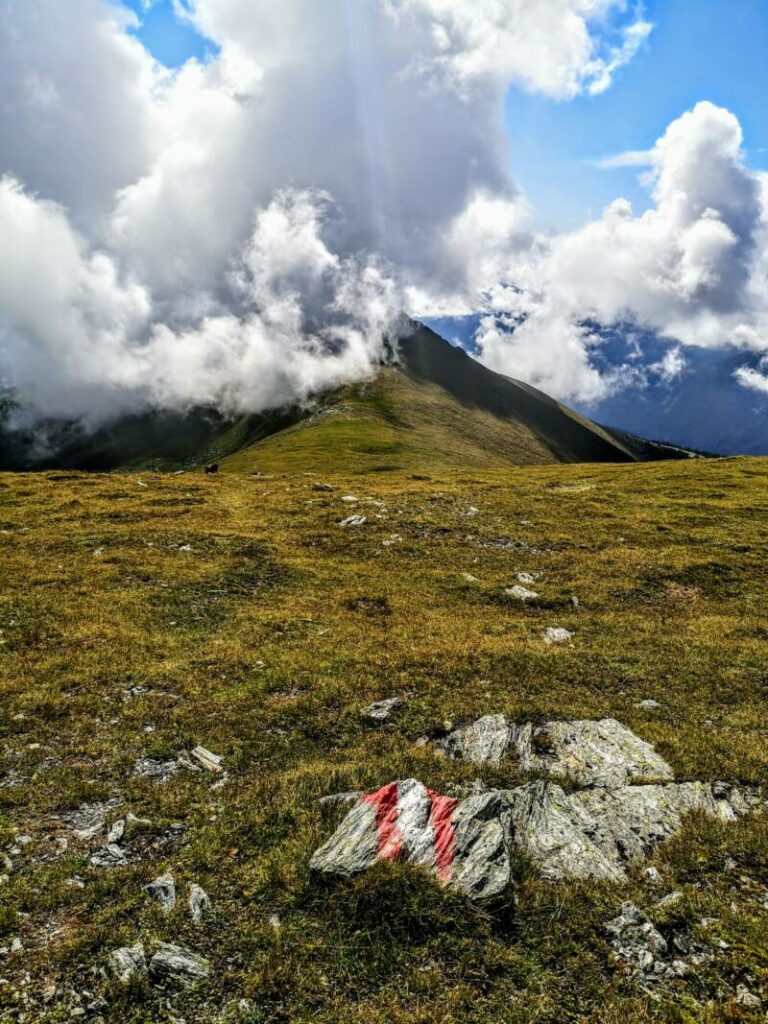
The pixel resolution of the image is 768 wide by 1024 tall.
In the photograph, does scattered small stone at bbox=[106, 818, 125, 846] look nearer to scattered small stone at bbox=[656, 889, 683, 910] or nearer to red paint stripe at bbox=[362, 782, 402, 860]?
red paint stripe at bbox=[362, 782, 402, 860]

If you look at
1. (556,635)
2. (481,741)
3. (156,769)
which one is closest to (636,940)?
(481,741)

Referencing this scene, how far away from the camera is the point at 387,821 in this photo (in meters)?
10.8

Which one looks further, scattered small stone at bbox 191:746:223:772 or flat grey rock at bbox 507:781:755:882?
scattered small stone at bbox 191:746:223:772

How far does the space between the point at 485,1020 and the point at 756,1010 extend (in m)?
4.00

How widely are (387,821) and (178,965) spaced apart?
413 centimetres

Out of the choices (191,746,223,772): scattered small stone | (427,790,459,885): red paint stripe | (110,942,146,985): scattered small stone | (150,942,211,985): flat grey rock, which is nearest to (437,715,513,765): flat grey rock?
(427,790,459,885): red paint stripe

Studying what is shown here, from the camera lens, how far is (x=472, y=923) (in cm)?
916

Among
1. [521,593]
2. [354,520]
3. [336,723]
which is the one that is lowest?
[336,723]

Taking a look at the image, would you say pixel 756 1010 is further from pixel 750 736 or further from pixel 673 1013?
pixel 750 736

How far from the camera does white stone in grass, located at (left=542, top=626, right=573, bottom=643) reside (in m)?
24.0

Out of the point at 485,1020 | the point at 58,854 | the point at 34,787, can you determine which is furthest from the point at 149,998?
the point at 34,787

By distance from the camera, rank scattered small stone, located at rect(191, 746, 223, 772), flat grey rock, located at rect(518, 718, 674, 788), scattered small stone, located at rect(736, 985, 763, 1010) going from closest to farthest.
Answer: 1. scattered small stone, located at rect(736, 985, 763, 1010)
2. scattered small stone, located at rect(191, 746, 223, 772)
3. flat grey rock, located at rect(518, 718, 674, 788)

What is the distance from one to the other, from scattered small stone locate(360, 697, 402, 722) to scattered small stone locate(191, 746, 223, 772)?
460 centimetres

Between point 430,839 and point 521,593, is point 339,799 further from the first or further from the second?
point 521,593
